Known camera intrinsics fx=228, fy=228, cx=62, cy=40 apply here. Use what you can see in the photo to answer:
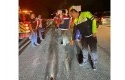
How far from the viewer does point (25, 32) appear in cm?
155

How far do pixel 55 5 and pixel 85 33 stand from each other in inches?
11.1

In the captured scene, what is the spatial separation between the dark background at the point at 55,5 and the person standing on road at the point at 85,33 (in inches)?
2.1

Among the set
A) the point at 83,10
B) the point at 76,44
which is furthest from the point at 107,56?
the point at 83,10

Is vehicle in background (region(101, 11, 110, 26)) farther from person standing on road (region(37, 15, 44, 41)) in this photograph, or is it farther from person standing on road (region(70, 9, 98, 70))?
person standing on road (region(37, 15, 44, 41))

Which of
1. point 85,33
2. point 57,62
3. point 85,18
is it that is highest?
point 85,18

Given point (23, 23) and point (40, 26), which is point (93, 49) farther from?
point (23, 23)

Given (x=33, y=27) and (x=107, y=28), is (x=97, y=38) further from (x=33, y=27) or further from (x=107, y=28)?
(x=33, y=27)

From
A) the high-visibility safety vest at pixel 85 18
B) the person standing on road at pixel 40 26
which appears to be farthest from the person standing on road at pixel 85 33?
the person standing on road at pixel 40 26

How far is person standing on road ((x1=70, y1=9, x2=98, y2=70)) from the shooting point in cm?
156

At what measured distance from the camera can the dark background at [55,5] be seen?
5.05 ft

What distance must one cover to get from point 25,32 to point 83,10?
42 centimetres

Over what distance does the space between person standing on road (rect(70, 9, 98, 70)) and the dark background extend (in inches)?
2.1

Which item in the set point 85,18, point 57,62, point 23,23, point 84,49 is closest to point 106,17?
point 85,18

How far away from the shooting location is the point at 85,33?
5.15ft
